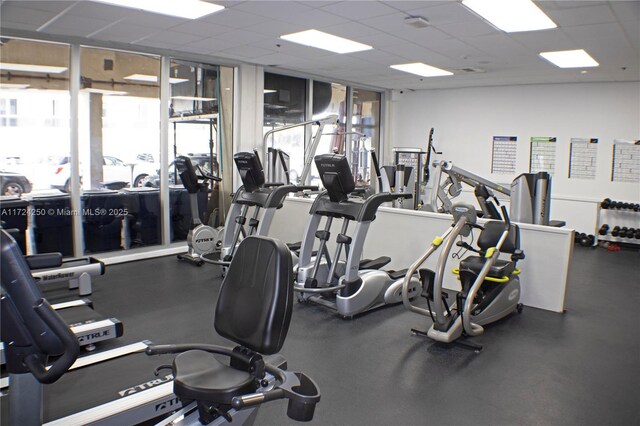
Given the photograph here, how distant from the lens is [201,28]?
492cm

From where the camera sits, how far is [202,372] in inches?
73.5

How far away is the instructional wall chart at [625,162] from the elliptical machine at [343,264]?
4.92 m

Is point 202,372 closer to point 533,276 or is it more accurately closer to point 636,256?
Result: point 533,276

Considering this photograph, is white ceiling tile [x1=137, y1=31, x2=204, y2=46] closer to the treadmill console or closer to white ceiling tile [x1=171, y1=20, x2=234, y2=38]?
white ceiling tile [x1=171, y1=20, x2=234, y2=38]

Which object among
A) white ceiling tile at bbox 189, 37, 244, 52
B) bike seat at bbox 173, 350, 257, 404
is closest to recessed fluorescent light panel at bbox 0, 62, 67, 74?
white ceiling tile at bbox 189, 37, 244, 52

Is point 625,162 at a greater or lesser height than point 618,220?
greater

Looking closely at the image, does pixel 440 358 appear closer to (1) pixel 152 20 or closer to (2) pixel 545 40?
(2) pixel 545 40

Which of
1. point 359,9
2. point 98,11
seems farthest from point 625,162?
point 98,11

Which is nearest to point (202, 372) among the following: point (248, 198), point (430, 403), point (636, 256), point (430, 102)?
point (430, 403)

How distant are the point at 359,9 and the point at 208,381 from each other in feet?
11.2

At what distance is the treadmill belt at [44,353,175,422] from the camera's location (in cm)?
246

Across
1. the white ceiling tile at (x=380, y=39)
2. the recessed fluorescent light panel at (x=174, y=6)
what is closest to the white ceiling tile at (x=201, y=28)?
the recessed fluorescent light panel at (x=174, y=6)

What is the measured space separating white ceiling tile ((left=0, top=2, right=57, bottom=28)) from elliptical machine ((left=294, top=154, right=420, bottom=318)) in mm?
2880

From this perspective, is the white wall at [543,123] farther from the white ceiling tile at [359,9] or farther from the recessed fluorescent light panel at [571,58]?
the white ceiling tile at [359,9]
